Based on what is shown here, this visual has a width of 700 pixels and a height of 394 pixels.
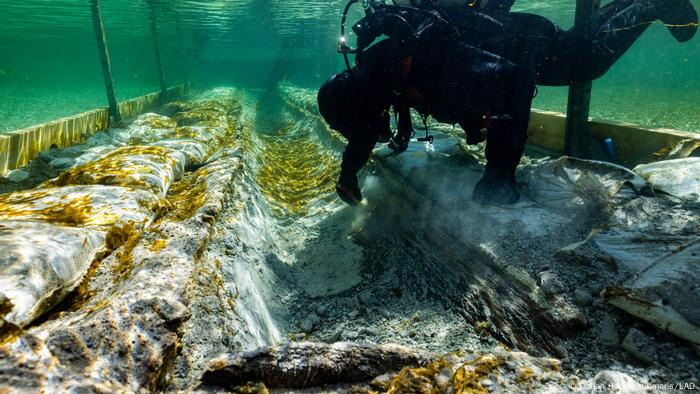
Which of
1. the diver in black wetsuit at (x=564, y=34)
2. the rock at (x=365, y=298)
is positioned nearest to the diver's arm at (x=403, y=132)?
the diver in black wetsuit at (x=564, y=34)

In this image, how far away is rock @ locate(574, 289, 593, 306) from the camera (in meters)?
2.19

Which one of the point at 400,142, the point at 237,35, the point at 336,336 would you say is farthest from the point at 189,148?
the point at 237,35

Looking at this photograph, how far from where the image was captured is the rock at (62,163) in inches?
236

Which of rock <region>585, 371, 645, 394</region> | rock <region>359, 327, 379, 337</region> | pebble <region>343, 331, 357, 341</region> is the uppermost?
rock <region>585, 371, 645, 394</region>

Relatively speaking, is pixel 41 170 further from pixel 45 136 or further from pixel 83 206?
pixel 83 206

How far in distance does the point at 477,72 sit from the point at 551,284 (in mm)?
2036

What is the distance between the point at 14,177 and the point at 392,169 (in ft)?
20.0

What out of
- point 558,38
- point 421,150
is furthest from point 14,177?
point 558,38

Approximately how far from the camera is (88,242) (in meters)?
2.45

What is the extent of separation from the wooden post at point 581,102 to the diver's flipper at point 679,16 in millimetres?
693

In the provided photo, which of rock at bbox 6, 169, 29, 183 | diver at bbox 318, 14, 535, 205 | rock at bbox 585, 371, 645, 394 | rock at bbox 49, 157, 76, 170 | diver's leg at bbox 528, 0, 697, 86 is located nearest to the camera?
rock at bbox 585, 371, 645, 394

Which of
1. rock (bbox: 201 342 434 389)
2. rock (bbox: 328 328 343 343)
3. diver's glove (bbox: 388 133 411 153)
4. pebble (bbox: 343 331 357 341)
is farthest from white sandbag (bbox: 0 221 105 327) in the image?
diver's glove (bbox: 388 133 411 153)

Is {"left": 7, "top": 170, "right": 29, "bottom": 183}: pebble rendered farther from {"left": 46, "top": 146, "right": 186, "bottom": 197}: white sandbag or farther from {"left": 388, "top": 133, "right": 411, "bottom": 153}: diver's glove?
{"left": 388, "top": 133, "right": 411, "bottom": 153}: diver's glove

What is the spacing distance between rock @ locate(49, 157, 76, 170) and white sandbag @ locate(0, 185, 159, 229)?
3.22 meters
